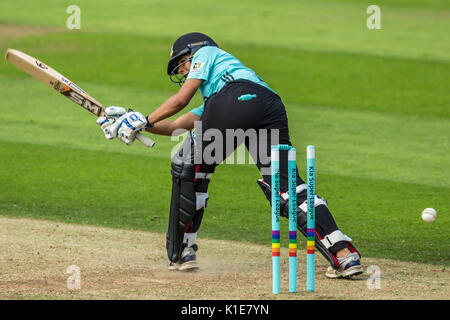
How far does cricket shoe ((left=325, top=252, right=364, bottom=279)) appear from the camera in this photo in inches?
231

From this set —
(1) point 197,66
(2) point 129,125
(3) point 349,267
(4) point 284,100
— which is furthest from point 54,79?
(4) point 284,100

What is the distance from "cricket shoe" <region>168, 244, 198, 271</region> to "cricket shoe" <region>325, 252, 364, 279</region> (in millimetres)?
1058

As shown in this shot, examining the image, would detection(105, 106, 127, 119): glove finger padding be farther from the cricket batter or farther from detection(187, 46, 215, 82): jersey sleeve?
detection(187, 46, 215, 82): jersey sleeve

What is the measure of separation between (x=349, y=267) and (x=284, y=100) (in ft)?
27.7

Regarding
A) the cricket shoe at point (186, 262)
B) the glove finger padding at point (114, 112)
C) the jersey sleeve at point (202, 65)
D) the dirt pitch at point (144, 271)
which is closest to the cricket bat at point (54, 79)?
the glove finger padding at point (114, 112)

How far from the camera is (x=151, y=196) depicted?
8945mm

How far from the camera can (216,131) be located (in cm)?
605

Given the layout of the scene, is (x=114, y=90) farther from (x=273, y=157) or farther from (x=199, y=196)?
(x=273, y=157)

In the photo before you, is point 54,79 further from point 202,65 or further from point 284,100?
point 284,100

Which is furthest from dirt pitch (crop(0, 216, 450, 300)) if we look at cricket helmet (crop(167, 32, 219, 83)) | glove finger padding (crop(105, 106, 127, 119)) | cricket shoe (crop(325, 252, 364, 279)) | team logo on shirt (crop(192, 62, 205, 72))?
cricket helmet (crop(167, 32, 219, 83))

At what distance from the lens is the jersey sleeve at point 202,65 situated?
607 centimetres

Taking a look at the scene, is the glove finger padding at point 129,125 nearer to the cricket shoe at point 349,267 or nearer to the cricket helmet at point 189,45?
the cricket helmet at point 189,45

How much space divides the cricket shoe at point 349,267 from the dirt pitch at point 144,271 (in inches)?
2.4
